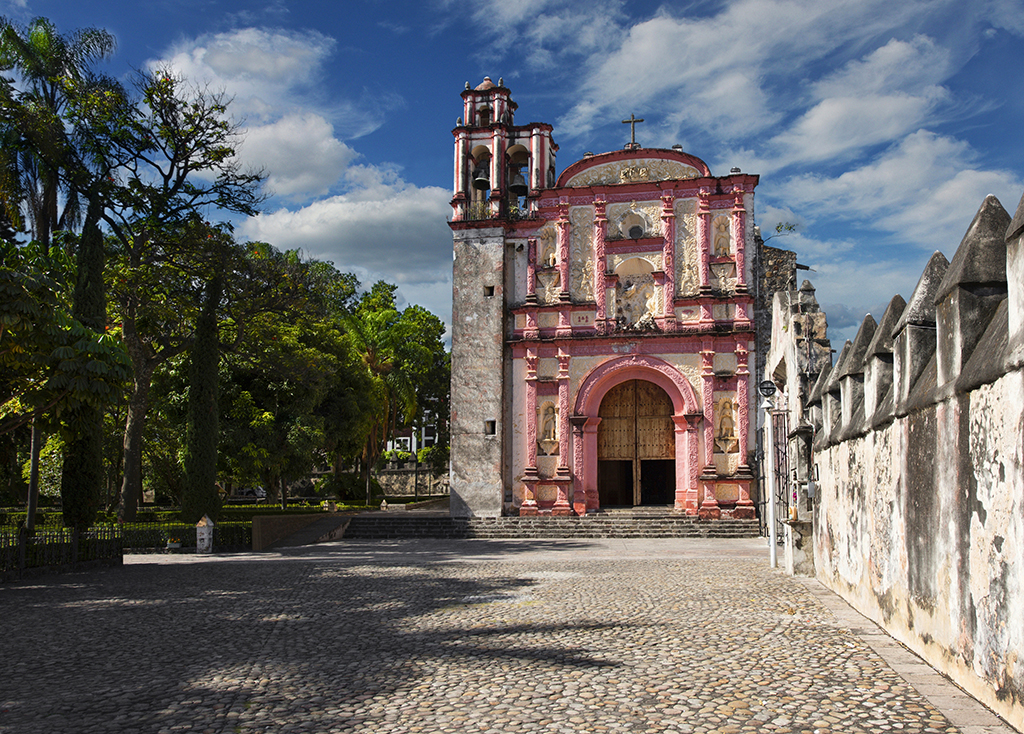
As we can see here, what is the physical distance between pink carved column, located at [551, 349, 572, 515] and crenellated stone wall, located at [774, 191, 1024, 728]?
15112 millimetres

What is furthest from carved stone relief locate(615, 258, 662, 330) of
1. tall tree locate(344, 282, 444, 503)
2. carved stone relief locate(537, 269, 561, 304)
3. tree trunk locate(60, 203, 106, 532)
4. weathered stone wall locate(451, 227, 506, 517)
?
tree trunk locate(60, 203, 106, 532)

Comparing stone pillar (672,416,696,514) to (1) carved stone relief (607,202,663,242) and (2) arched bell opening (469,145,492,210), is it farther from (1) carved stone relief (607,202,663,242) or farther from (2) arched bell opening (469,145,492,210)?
(2) arched bell opening (469,145,492,210)

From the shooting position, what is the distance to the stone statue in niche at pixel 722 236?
76.4ft

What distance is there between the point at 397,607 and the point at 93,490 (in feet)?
30.9

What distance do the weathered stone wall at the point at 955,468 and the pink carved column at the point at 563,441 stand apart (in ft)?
49.7

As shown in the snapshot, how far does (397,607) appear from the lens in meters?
9.20

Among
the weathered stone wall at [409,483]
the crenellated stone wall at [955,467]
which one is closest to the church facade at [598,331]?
the crenellated stone wall at [955,467]

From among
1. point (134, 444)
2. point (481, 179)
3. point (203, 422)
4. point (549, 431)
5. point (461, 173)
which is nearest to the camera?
point (203, 422)

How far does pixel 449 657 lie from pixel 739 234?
1904 centimetres

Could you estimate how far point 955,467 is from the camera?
5.09 metres

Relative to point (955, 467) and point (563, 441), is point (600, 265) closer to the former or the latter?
point (563, 441)

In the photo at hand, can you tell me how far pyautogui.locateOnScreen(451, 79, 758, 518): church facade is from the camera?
2281 centimetres

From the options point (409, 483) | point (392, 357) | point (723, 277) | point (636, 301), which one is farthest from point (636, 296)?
point (409, 483)

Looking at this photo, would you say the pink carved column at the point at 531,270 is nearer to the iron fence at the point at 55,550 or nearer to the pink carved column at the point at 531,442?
the pink carved column at the point at 531,442
